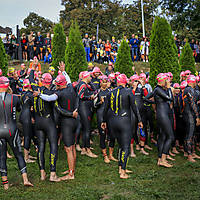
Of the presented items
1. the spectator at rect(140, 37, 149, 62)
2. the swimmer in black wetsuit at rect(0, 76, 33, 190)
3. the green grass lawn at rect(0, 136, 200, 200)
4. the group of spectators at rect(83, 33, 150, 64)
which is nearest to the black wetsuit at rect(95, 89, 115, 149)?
the green grass lawn at rect(0, 136, 200, 200)

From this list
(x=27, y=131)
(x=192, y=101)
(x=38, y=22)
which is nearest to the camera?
(x=27, y=131)

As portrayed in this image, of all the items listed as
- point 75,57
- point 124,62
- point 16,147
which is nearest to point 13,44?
point 75,57

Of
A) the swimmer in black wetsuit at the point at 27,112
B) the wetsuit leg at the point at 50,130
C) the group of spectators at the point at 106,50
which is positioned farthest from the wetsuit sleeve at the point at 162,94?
the group of spectators at the point at 106,50

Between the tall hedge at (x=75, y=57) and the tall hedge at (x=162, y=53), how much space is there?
283 centimetres

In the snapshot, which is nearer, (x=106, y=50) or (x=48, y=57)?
(x=48, y=57)

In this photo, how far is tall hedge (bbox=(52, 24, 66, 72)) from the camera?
13570 millimetres

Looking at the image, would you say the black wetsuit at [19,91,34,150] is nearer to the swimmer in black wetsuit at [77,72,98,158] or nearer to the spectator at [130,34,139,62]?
the swimmer in black wetsuit at [77,72,98,158]

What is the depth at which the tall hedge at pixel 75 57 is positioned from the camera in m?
11.4

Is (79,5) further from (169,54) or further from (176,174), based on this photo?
(176,174)

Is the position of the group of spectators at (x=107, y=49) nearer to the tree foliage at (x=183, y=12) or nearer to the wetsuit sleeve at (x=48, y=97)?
the tree foliage at (x=183, y=12)

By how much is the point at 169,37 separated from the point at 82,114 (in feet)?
17.3

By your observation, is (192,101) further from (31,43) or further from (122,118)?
(31,43)

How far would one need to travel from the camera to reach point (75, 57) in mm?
11617

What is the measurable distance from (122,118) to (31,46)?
13.4 meters
